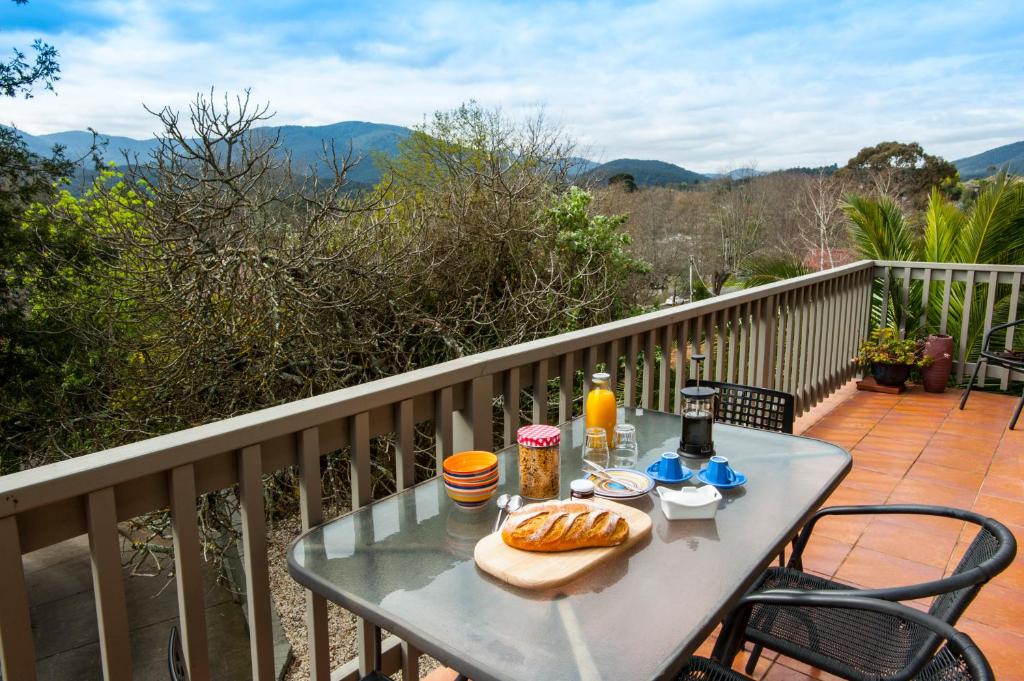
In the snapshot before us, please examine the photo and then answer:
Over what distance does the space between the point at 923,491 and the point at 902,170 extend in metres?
32.8

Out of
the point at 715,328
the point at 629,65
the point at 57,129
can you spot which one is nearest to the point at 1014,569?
the point at 715,328

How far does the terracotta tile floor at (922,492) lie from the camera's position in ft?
7.84

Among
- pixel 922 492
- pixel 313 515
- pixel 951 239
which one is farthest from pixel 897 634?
pixel 951 239

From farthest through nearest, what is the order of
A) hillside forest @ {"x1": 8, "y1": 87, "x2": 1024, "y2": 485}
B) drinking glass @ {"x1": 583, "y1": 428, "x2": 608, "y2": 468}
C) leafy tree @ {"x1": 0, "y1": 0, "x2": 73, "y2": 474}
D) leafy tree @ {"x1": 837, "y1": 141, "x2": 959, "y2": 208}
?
leafy tree @ {"x1": 837, "y1": 141, "x2": 959, "y2": 208}
leafy tree @ {"x1": 0, "y1": 0, "x2": 73, "y2": 474}
hillside forest @ {"x1": 8, "y1": 87, "x2": 1024, "y2": 485}
drinking glass @ {"x1": 583, "y1": 428, "x2": 608, "y2": 468}

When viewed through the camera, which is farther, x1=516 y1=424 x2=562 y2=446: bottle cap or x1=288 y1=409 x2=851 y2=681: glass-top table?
x1=516 y1=424 x2=562 y2=446: bottle cap

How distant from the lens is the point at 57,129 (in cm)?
874

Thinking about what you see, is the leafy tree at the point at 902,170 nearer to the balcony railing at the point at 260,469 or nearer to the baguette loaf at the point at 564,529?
the balcony railing at the point at 260,469

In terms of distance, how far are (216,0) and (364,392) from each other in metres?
11.4

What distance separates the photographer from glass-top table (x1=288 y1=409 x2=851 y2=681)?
1001 mm

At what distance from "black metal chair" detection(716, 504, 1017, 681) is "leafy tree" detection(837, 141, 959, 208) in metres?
30.3

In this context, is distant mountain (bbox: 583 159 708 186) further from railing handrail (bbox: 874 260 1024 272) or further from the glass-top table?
the glass-top table

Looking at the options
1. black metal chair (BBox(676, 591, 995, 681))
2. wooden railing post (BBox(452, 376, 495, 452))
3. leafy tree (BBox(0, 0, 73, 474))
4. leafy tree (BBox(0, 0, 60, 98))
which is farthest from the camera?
leafy tree (BBox(0, 0, 60, 98))

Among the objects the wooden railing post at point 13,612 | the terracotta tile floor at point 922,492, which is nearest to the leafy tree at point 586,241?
the terracotta tile floor at point 922,492

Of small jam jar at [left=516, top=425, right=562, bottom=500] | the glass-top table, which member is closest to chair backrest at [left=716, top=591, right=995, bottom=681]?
the glass-top table
